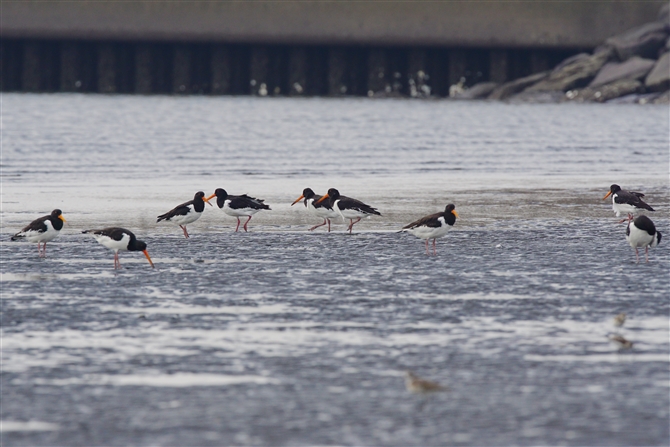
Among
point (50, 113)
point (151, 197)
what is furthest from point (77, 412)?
point (50, 113)

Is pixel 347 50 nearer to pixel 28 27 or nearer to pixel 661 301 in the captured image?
pixel 28 27

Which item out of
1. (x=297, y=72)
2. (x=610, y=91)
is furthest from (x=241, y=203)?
(x=297, y=72)

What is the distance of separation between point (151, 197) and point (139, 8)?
5556 centimetres

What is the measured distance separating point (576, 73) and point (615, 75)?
375cm

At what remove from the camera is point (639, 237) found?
42.7 ft

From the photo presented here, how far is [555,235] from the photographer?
15945 millimetres

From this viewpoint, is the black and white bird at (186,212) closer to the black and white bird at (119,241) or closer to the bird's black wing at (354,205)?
the bird's black wing at (354,205)

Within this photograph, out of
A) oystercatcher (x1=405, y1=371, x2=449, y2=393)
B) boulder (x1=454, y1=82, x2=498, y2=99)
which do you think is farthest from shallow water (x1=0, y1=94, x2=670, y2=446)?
boulder (x1=454, y1=82, x2=498, y2=99)

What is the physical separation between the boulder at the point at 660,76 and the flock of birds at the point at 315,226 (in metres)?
49.8

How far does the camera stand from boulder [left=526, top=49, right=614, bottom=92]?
71.4 metres

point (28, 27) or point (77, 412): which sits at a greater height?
point (28, 27)

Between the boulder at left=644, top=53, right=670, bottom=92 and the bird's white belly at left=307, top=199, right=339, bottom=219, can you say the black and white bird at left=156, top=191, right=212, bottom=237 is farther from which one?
the boulder at left=644, top=53, right=670, bottom=92

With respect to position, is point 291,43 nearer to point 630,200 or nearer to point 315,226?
point 315,226

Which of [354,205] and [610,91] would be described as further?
[610,91]
